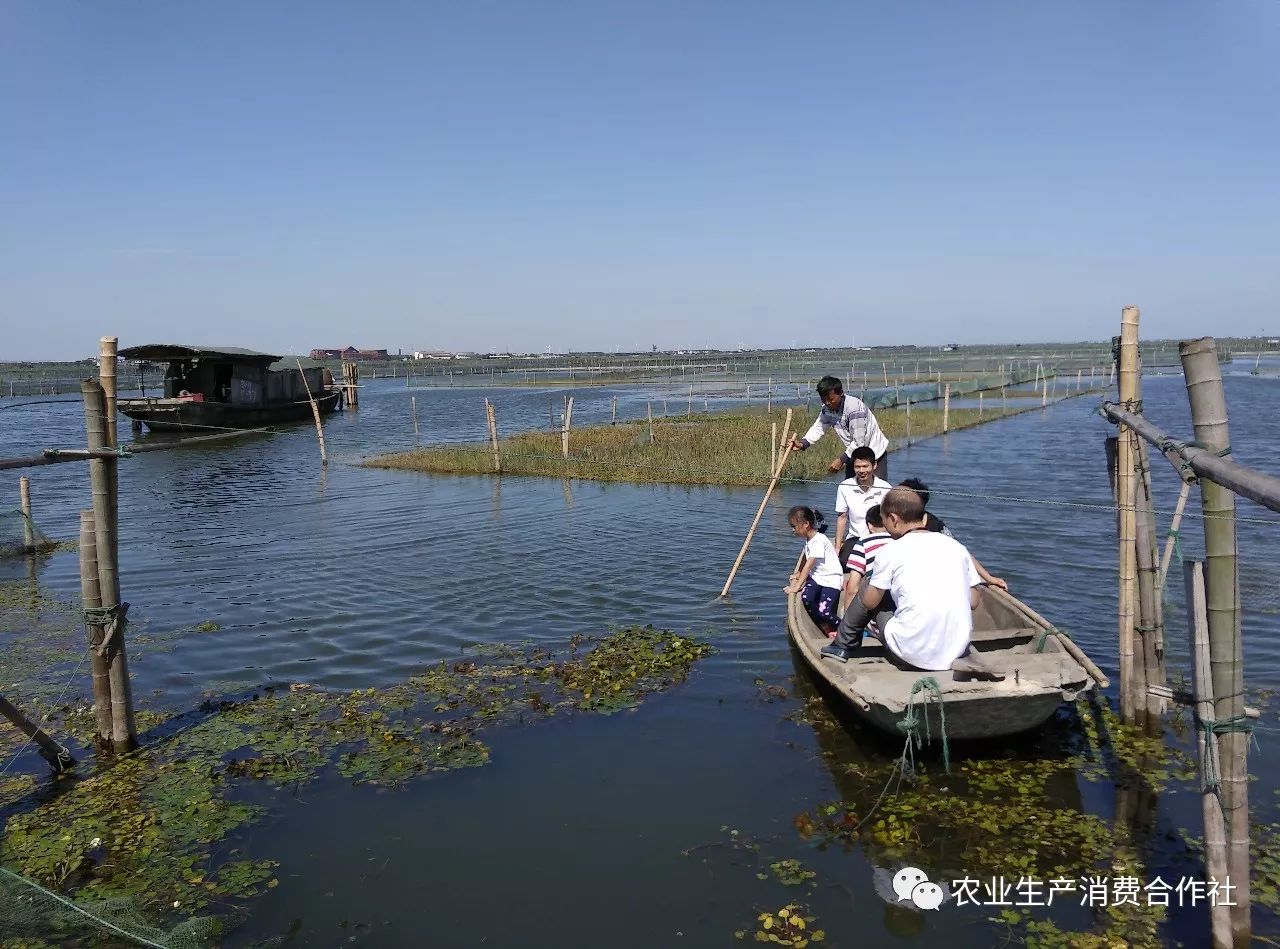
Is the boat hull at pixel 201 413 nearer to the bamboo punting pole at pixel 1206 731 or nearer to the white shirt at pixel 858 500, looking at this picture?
the white shirt at pixel 858 500

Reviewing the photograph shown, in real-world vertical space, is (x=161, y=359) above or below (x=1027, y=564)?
above

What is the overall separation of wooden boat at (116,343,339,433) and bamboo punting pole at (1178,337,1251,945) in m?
35.6

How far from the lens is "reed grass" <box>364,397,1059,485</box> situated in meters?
21.0

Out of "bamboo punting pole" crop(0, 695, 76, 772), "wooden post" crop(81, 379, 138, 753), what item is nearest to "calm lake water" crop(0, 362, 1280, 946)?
"bamboo punting pole" crop(0, 695, 76, 772)

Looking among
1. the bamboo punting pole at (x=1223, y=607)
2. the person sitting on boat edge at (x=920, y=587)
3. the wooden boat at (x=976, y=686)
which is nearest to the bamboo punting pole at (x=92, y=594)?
the wooden boat at (x=976, y=686)

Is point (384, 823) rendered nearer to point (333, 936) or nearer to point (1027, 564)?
point (333, 936)

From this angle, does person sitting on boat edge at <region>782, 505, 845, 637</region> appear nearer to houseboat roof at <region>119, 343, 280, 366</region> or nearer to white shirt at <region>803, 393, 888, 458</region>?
white shirt at <region>803, 393, 888, 458</region>

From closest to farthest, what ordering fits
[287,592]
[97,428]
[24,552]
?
[97,428], [287,592], [24,552]

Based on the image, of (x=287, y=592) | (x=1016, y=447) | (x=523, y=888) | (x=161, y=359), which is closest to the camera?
(x=523, y=888)

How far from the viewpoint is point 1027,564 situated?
12.8m

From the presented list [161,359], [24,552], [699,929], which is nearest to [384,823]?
[699,929]

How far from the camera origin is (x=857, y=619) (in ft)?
22.6

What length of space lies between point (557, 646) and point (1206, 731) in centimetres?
662

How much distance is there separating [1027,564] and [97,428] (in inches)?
447
